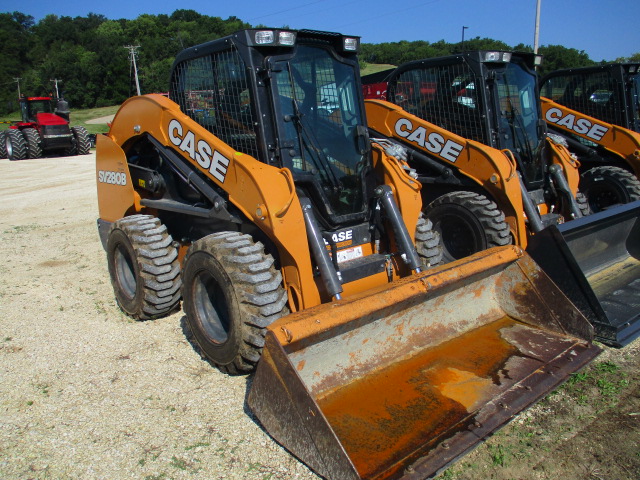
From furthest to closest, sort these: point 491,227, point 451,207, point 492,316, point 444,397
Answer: point 451,207 → point 491,227 → point 492,316 → point 444,397

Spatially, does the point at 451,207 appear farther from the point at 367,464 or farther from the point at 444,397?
the point at 367,464

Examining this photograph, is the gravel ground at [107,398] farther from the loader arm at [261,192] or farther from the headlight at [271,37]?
the headlight at [271,37]

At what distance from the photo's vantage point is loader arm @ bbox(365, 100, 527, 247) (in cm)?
564

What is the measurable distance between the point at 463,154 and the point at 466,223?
736mm

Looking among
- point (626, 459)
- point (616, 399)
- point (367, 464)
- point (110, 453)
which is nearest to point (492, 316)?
point (616, 399)

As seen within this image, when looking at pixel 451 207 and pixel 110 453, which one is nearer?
pixel 110 453

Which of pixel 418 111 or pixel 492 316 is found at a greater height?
pixel 418 111

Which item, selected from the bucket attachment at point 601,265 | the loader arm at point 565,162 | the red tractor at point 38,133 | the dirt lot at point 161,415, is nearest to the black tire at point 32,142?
the red tractor at point 38,133

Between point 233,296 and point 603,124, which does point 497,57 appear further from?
point 233,296

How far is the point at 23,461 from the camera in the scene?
9.91ft

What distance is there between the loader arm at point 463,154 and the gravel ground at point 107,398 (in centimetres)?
327

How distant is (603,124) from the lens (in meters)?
8.14

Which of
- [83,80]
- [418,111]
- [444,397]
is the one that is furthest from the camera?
[83,80]

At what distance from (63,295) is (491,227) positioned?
4.44m
